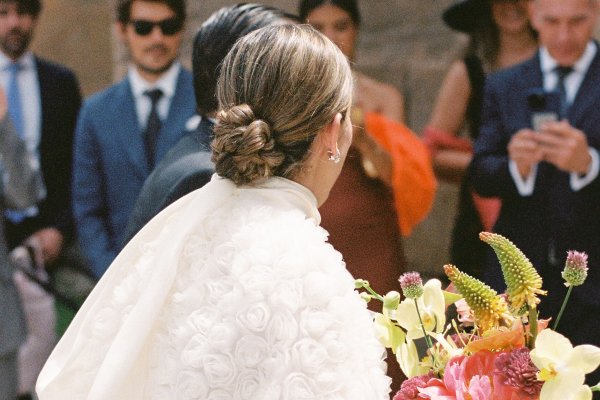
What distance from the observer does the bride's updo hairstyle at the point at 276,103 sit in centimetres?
175

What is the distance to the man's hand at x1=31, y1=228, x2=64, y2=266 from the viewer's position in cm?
444

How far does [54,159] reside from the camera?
14.6 ft

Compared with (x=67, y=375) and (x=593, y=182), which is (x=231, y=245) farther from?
(x=593, y=182)

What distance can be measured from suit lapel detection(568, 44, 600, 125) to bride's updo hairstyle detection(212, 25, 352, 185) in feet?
6.00

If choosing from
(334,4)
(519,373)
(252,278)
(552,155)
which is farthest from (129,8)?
(519,373)

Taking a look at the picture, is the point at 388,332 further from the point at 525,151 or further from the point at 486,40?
the point at 486,40

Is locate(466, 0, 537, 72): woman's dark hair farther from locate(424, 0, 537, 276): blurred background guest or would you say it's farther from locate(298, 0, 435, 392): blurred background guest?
locate(298, 0, 435, 392): blurred background guest

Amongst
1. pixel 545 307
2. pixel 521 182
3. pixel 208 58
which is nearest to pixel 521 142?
pixel 521 182

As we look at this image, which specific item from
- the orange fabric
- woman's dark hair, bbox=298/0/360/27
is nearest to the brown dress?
the orange fabric

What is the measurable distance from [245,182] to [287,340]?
0.32m

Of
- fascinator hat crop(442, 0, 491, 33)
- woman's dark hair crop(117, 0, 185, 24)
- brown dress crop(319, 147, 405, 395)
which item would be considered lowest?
brown dress crop(319, 147, 405, 395)

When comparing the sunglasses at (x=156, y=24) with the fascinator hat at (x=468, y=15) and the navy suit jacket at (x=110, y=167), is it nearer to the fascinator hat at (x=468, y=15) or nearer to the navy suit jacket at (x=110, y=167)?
the navy suit jacket at (x=110, y=167)

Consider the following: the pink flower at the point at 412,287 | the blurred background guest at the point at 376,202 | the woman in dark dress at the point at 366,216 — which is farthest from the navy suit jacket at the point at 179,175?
the pink flower at the point at 412,287

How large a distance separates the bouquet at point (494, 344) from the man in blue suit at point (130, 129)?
7.92 feet
